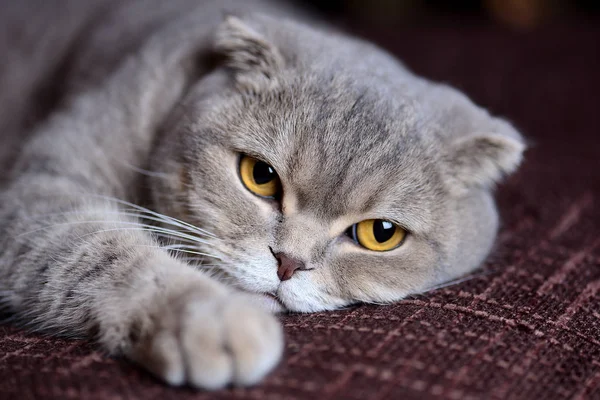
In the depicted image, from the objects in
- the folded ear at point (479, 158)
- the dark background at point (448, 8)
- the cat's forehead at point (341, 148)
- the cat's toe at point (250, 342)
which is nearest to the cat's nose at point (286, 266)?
the cat's forehead at point (341, 148)

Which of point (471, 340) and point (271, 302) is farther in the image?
point (271, 302)

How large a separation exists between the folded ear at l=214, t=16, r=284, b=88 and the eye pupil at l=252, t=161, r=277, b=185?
0.66ft

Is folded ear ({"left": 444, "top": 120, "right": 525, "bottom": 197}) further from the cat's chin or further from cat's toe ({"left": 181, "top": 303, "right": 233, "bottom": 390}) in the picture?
cat's toe ({"left": 181, "top": 303, "right": 233, "bottom": 390})

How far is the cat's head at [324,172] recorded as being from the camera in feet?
3.99

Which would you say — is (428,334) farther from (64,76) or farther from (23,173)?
(64,76)

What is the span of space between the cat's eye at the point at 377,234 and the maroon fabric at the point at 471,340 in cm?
12

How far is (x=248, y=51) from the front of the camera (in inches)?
54.4

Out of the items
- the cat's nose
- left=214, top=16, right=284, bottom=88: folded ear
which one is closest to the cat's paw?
the cat's nose

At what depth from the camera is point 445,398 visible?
902 mm

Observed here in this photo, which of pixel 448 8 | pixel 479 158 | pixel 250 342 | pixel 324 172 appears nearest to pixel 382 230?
pixel 324 172

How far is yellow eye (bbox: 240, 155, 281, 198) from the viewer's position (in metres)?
1.27

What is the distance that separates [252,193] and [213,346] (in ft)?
1.48

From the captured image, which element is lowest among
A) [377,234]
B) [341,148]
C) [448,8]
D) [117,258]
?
[117,258]

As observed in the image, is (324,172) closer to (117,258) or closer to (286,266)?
(286,266)
